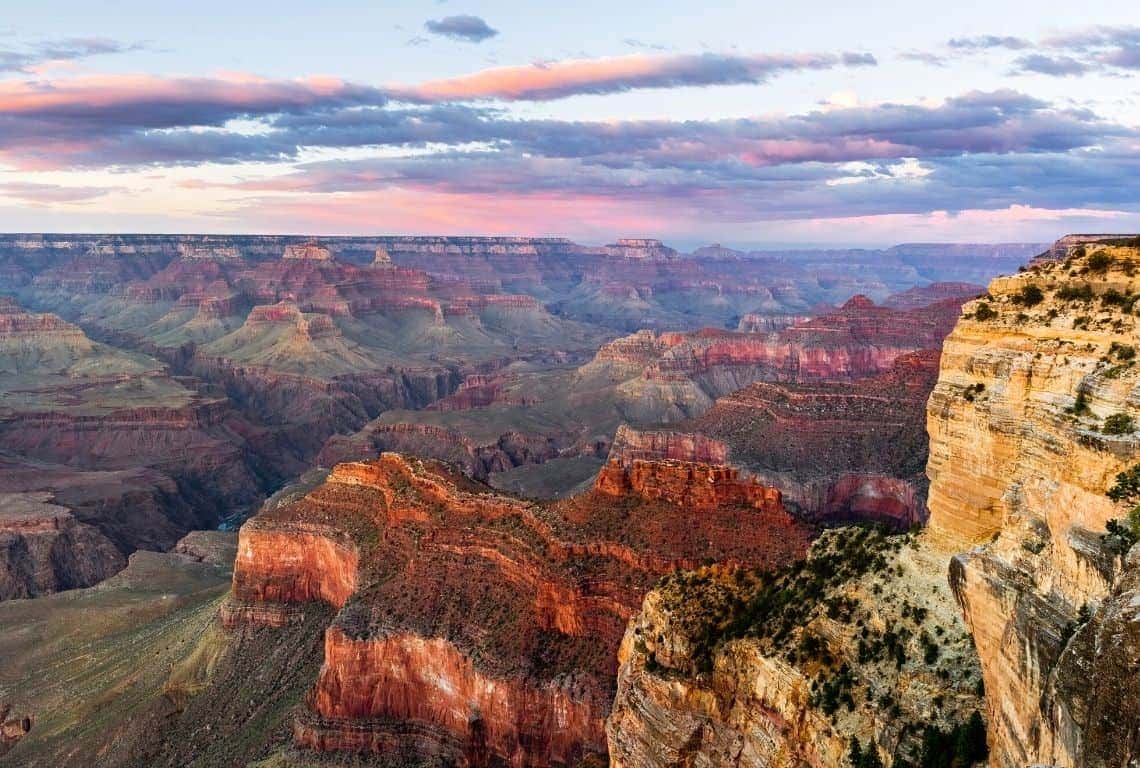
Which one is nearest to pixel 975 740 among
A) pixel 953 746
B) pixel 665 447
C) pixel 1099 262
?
pixel 953 746

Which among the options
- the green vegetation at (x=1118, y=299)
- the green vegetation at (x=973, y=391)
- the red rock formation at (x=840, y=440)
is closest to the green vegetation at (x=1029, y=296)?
the green vegetation at (x=1118, y=299)

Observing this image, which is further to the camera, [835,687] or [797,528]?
[797,528]

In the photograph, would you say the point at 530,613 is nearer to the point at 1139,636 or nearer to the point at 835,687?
the point at 835,687

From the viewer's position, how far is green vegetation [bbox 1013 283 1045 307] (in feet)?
81.5

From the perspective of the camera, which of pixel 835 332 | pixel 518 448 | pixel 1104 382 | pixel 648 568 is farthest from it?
pixel 835 332

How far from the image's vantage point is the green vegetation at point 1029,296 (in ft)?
81.5

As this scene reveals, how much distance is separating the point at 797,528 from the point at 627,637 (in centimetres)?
2220

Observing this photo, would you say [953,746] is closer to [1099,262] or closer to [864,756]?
[864,756]

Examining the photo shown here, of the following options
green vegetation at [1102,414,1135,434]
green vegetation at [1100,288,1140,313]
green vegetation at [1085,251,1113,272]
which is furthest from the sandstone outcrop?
green vegetation at [1102,414,1135,434]

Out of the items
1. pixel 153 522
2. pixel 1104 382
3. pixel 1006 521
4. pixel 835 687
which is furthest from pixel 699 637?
pixel 153 522

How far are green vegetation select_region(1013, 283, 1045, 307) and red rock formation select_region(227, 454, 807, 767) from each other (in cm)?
2641

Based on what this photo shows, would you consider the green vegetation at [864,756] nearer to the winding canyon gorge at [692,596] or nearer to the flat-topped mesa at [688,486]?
the winding canyon gorge at [692,596]

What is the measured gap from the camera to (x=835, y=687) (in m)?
23.5

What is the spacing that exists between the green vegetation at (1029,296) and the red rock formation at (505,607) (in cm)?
2641
